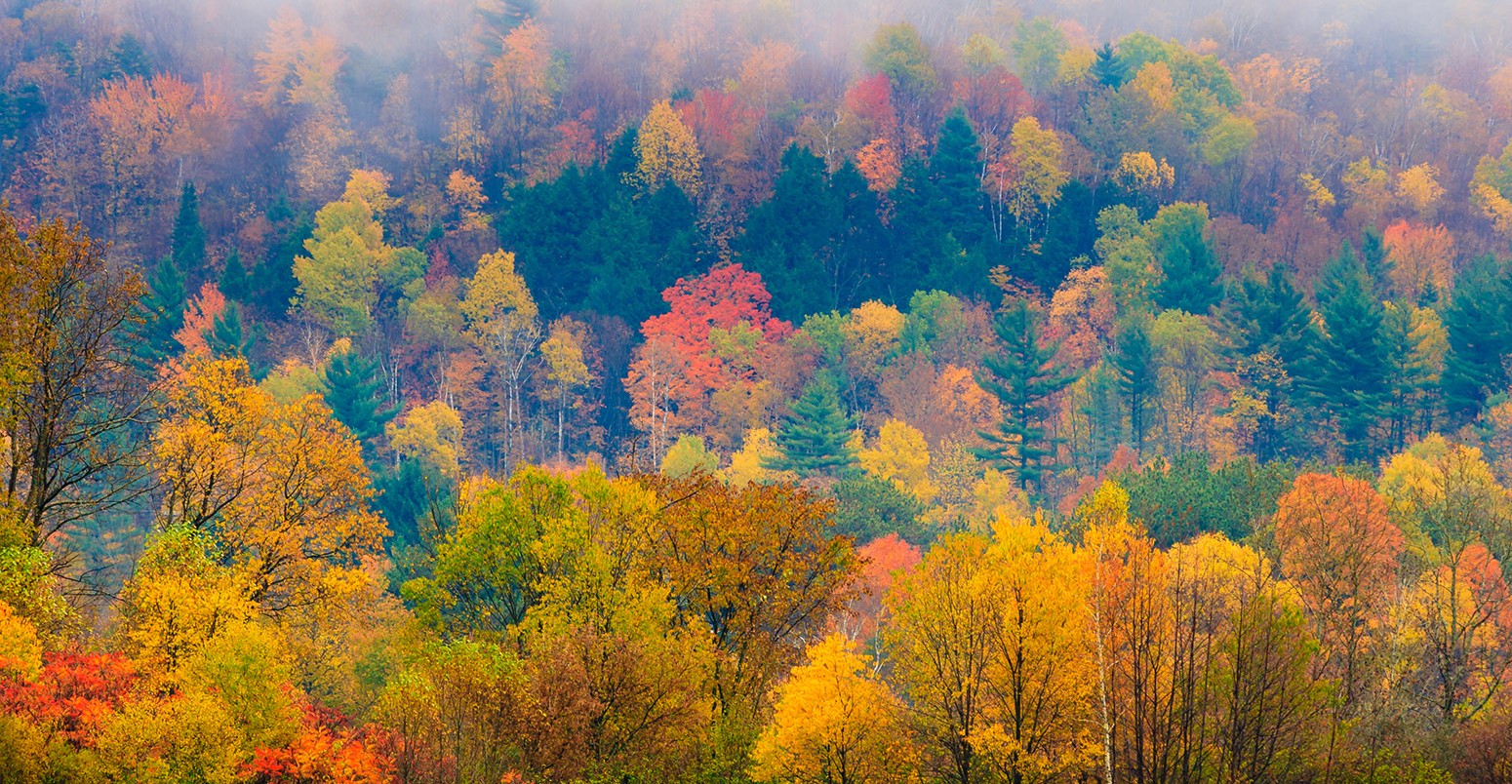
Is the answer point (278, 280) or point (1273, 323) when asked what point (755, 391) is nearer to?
point (1273, 323)

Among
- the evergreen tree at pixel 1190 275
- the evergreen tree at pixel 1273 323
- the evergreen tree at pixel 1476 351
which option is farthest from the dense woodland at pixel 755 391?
the evergreen tree at pixel 1190 275

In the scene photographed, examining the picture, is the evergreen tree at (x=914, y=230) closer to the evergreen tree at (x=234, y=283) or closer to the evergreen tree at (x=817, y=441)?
the evergreen tree at (x=817, y=441)

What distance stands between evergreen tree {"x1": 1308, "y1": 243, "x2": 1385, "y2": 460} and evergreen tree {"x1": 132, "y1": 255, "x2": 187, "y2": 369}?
207 feet

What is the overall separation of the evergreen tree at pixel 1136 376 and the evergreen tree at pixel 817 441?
15698 mm

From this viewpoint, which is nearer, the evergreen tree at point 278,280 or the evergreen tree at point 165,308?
the evergreen tree at point 165,308

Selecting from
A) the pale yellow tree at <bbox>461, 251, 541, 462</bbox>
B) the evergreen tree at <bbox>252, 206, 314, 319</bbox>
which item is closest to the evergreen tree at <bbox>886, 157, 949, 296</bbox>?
the pale yellow tree at <bbox>461, 251, 541, 462</bbox>

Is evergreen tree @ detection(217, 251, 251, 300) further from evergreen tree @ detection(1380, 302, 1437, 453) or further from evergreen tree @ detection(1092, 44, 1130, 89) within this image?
evergreen tree @ detection(1380, 302, 1437, 453)

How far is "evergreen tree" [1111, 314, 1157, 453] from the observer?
9269 cm

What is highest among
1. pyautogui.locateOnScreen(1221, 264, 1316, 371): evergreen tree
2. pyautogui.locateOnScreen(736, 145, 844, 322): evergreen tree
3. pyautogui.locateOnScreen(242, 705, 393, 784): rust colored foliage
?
pyautogui.locateOnScreen(736, 145, 844, 322): evergreen tree

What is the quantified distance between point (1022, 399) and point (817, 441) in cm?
1199

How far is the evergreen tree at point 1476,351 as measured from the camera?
85188 mm

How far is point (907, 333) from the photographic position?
10469 cm

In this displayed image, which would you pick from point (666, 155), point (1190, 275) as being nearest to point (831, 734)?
point (1190, 275)

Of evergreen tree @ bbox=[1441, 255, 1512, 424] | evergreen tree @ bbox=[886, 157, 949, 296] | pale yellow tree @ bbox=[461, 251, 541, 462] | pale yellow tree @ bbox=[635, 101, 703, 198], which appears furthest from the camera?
pale yellow tree @ bbox=[635, 101, 703, 198]
